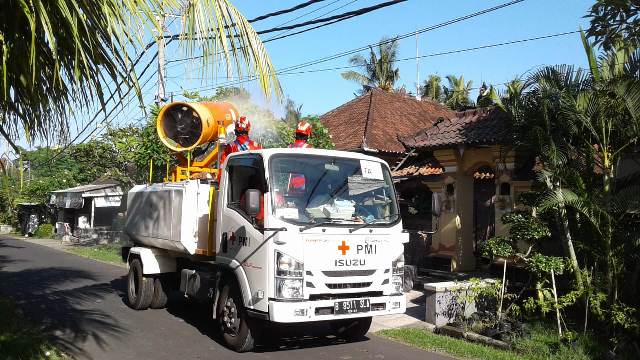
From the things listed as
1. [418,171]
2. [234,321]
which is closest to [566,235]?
[234,321]

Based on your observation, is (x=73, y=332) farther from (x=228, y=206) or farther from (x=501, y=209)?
(x=501, y=209)

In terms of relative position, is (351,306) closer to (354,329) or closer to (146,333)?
(354,329)

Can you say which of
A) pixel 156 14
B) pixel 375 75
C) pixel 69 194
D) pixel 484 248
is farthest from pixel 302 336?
pixel 69 194

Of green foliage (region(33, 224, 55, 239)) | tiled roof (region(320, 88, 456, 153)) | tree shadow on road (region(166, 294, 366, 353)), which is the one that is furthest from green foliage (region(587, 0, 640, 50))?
green foliage (region(33, 224, 55, 239))

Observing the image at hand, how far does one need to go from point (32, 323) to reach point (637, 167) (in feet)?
31.0

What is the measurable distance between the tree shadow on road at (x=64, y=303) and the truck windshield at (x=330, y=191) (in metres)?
3.23

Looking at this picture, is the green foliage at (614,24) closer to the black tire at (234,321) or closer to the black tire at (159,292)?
the black tire at (234,321)

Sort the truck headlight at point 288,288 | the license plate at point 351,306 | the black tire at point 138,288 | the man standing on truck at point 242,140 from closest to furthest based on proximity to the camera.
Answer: the truck headlight at point 288,288, the license plate at point 351,306, the man standing on truck at point 242,140, the black tire at point 138,288

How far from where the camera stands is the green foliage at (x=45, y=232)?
38.2 metres

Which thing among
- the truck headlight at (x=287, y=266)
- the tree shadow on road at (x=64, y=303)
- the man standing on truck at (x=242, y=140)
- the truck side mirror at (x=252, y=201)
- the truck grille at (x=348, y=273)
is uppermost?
the man standing on truck at (x=242, y=140)

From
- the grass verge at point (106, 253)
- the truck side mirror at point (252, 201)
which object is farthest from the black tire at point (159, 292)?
the grass verge at point (106, 253)

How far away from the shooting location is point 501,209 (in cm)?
1179

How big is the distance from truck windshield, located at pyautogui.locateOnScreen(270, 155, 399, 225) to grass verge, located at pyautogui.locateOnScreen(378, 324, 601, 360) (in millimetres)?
1940

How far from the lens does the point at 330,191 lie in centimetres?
692
